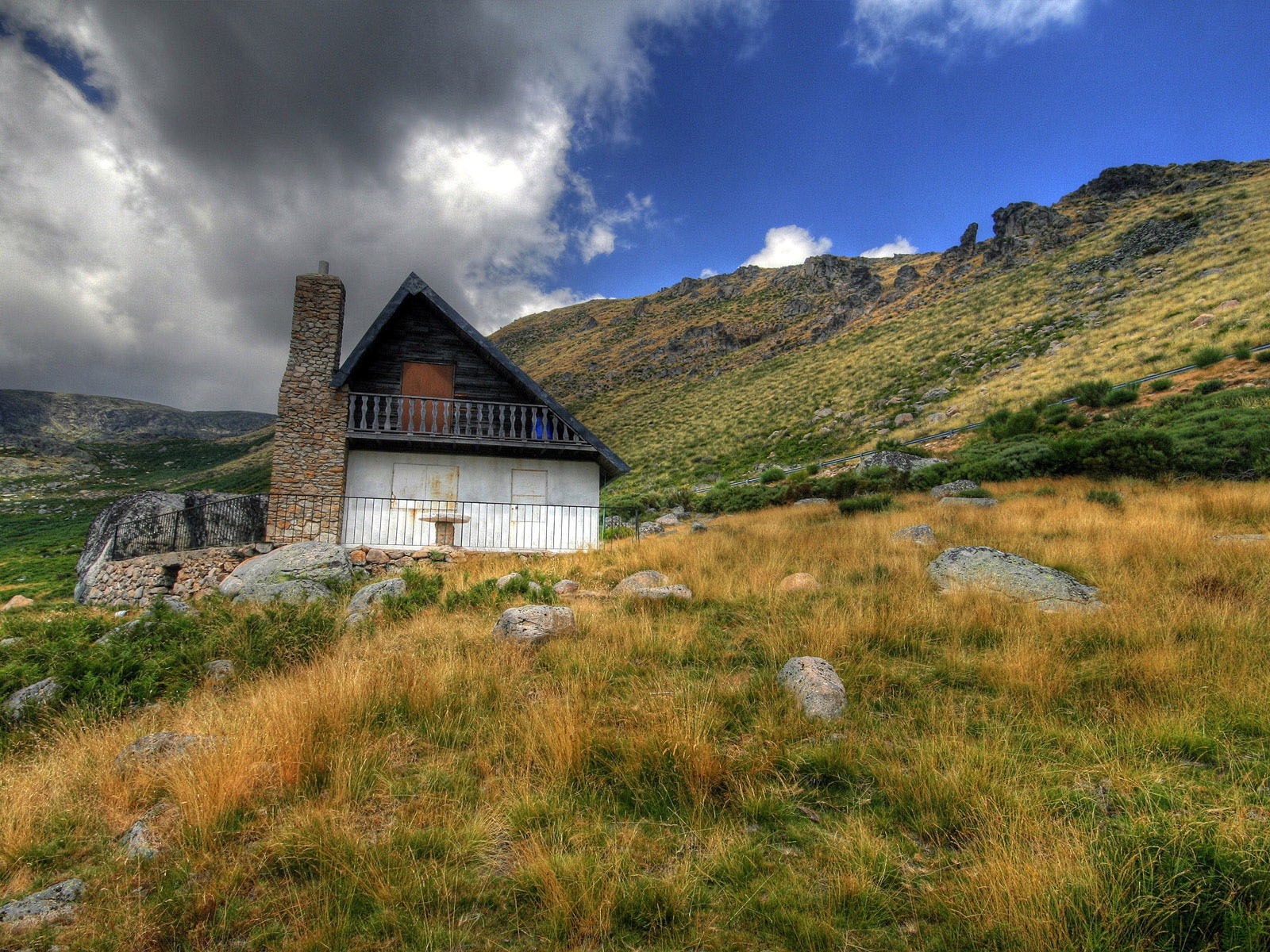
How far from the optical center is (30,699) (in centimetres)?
530

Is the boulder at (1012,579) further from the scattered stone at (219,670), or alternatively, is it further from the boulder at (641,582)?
the scattered stone at (219,670)

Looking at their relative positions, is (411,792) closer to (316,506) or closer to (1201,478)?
(316,506)

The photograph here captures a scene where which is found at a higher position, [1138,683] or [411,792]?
[1138,683]

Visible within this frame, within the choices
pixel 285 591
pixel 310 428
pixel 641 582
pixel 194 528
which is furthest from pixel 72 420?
pixel 641 582

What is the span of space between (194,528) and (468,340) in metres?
11.1

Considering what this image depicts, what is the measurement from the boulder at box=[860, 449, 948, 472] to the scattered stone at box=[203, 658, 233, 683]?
18436mm

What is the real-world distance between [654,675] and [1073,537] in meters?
8.36

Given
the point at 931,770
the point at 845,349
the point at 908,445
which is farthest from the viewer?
the point at 845,349

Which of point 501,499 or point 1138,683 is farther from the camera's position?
point 501,499

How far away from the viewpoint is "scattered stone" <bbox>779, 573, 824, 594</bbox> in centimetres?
793

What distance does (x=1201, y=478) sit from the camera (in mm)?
12195

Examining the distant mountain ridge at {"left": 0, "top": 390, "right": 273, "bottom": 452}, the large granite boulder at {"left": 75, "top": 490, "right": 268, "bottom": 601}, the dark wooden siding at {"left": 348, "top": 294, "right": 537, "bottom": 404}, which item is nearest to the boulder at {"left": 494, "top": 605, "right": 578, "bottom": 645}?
the dark wooden siding at {"left": 348, "top": 294, "right": 537, "bottom": 404}

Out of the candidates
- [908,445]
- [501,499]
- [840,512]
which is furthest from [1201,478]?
[501,499]

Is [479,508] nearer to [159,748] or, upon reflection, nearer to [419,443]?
[419,443]
